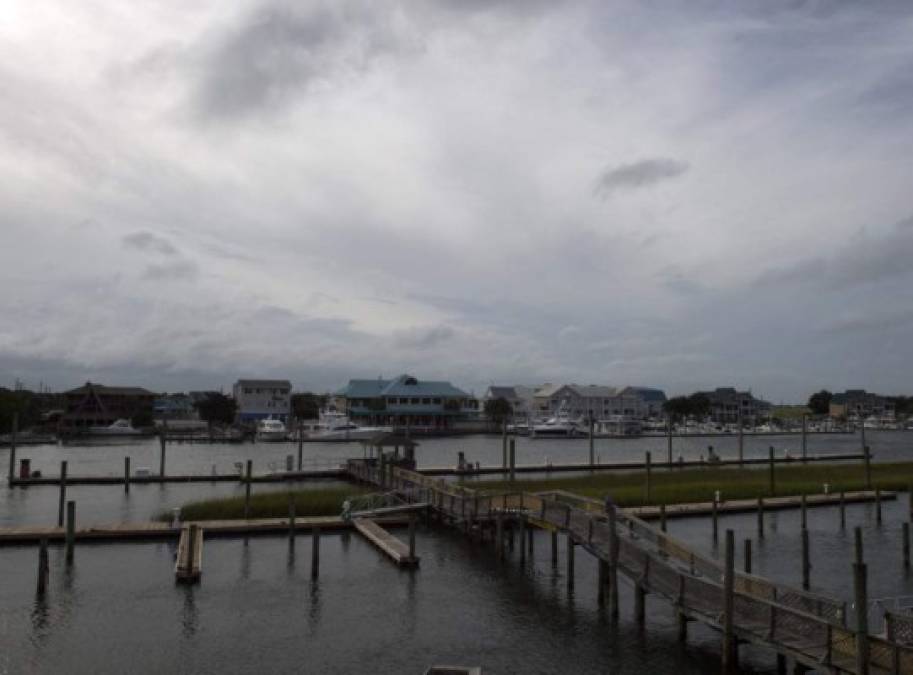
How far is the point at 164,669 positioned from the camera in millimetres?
23266

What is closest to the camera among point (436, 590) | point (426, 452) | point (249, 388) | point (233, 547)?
point (436, 590)

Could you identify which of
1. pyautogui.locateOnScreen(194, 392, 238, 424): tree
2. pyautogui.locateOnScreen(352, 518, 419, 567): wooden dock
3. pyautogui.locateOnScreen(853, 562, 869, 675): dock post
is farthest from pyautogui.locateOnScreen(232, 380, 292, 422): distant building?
pyautogui.locateOnScreen(853, 562, 869, 675): dock post

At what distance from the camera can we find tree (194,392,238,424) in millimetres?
161625

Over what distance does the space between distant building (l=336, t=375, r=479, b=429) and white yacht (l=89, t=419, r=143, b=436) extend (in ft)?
141

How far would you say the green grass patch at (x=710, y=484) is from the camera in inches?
2024

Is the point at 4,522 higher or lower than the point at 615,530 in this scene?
lower

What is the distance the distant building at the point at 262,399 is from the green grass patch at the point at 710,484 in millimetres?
115870

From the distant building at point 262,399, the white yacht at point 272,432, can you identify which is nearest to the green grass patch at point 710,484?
the white yacht at point 272,432

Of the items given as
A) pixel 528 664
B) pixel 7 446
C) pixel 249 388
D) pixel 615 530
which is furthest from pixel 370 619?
pixel 249 388

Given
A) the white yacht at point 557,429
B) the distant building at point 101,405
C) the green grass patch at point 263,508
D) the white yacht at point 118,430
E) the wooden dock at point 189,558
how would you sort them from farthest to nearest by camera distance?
the white yacht at point 557,429, the distant building at point 101,405, the white yacht at point 118,430, the green grass patch at point 263,508, the wooden dock at point 189,558

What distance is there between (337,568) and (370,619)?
23.5ft

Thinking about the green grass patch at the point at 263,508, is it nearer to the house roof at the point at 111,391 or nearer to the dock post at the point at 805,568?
the dock post at the point at 805,568

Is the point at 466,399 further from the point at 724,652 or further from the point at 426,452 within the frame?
the point at 724,652

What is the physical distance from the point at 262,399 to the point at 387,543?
5570 inches
